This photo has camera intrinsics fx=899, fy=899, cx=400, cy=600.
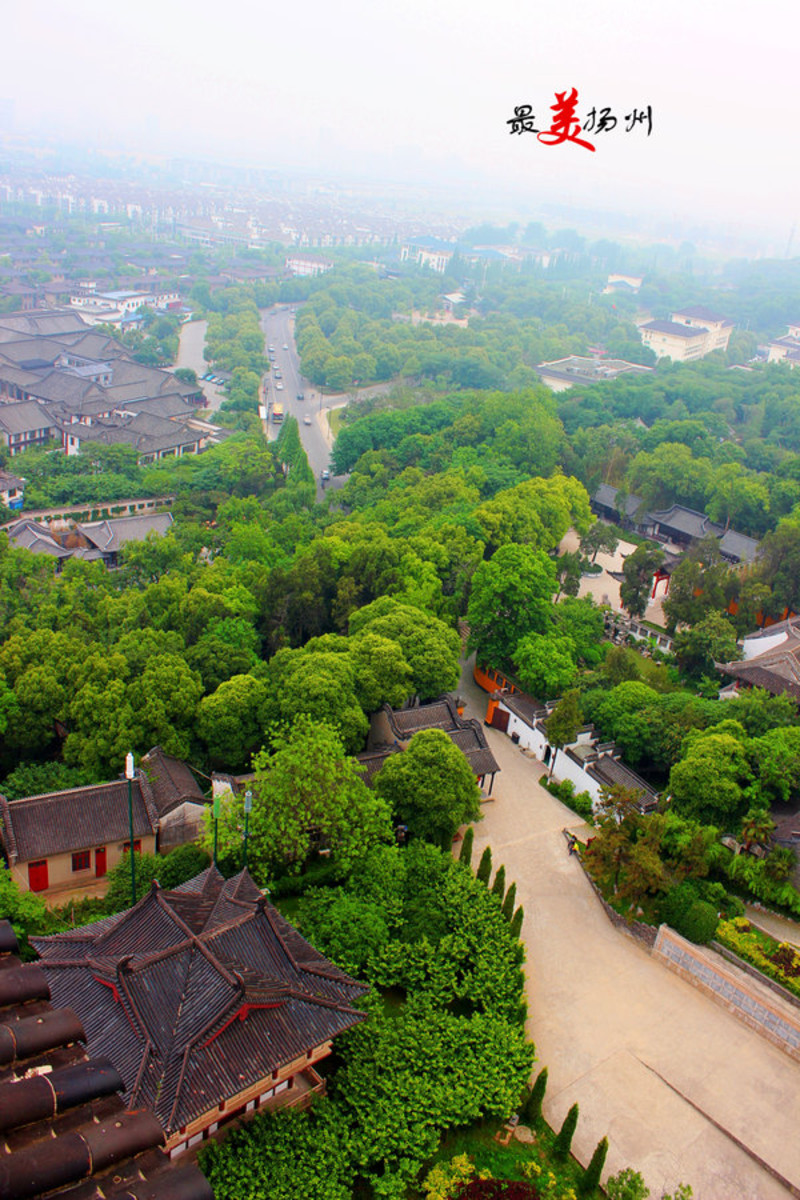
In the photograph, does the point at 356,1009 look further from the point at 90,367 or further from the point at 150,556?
the point at 90,367

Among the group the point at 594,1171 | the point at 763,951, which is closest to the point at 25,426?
the point at 763,951

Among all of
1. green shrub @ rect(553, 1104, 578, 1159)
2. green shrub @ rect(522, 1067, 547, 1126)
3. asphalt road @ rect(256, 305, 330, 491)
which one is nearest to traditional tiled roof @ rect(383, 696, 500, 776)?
green shrub @ rect(522, 1067, 547, 1126)

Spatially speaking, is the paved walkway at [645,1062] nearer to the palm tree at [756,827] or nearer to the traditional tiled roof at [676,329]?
the palm tree at [756,827]

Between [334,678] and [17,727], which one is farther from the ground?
[334,678]

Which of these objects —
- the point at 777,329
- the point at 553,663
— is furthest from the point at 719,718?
the point at 777,329

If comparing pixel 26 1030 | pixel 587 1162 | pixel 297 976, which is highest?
pixel 26 1030
